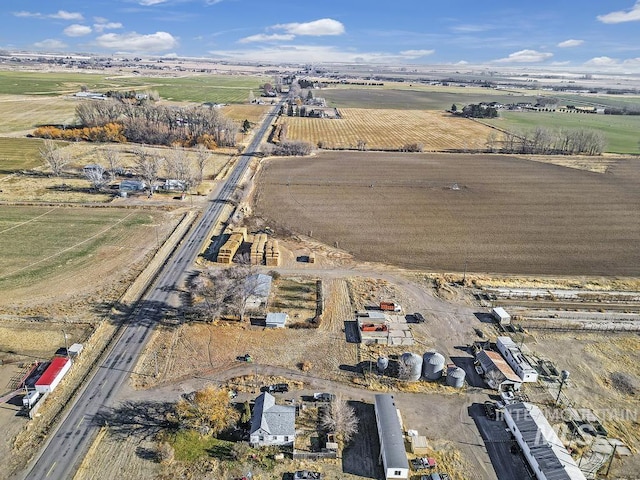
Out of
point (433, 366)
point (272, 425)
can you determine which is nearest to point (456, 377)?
point (433, 366)

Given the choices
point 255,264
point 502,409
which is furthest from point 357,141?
point 502,409

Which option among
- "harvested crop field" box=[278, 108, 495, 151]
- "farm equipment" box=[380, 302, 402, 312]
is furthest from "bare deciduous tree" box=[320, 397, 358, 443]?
"harvested crop field" box=[278, 108, 495, 151]

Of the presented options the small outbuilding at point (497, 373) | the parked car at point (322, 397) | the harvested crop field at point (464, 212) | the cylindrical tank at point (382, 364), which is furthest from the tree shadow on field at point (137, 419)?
the harvested crop field at point (464, 212)

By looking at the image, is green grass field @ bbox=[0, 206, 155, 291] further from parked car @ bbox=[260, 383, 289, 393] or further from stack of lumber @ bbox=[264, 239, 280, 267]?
parked car @ bbox=[260, 383, 289, 393]

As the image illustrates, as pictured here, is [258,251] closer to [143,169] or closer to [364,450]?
[364,450]

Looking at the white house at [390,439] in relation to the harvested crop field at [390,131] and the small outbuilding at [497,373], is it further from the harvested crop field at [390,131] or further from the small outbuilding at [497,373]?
the harvested crop field at [390,131]

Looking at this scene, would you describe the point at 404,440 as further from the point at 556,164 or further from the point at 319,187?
the point at 556,164
